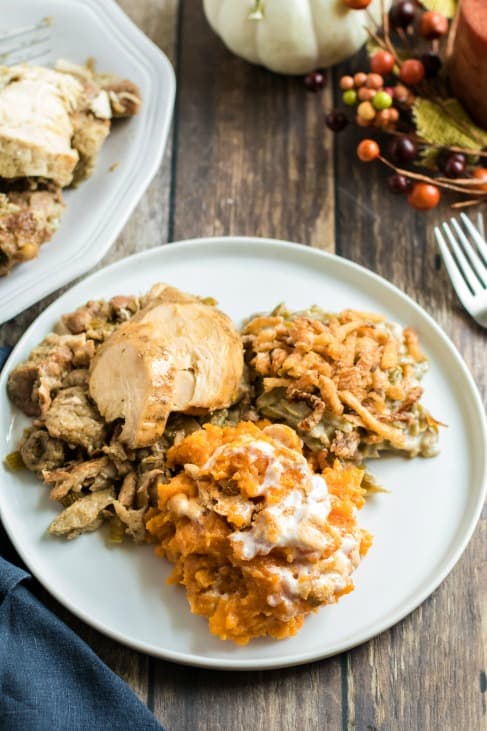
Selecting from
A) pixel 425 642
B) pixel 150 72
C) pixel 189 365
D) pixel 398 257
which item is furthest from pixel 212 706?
pixel 150 72

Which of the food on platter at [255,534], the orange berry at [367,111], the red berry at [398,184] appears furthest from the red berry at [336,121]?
the food on platter at [255,534]

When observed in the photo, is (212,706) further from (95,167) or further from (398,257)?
(95,167)

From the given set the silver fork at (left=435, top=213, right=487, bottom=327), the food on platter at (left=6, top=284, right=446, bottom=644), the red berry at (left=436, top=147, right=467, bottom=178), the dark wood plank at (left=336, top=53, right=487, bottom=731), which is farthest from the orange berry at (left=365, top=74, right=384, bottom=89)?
the dark wood plank at (left=336, top=53, right=487, bottom=731)

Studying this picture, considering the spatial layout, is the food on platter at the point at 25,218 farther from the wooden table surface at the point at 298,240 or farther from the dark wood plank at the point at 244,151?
the dark wood plank at the point at 244,151

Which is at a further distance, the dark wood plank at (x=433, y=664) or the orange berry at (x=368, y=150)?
the orange berry at (x=368, y=150)

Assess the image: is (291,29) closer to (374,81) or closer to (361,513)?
(374,81)

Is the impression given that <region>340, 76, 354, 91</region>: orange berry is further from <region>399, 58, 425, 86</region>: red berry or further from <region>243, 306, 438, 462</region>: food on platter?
<region>243, 306, 438, 462</region>: food on platter

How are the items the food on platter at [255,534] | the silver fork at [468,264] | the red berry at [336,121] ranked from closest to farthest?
the food on platter at [255,534], the silver fork at [468,264], the red berry at [336,121]
